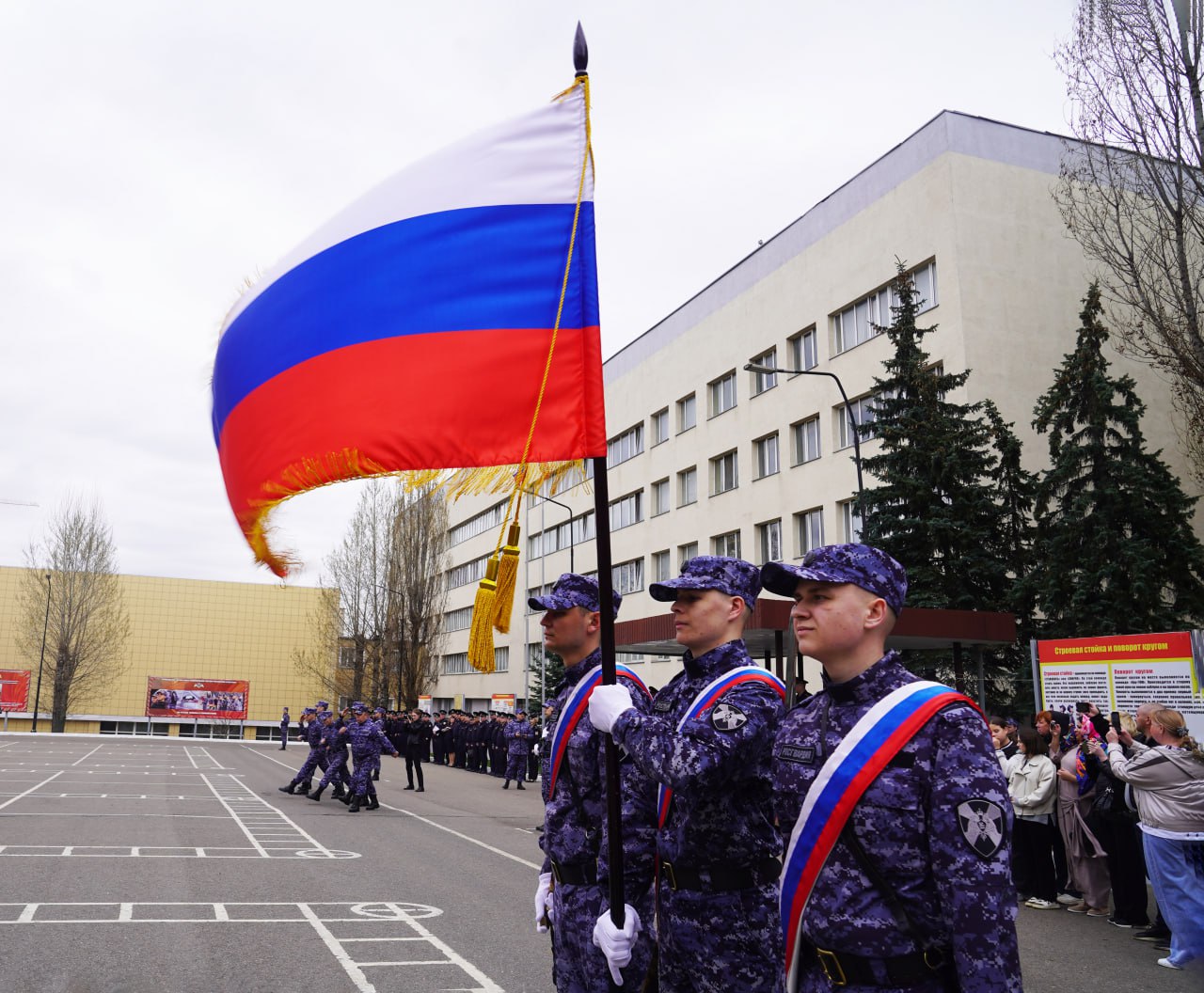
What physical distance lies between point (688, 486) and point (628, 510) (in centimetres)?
523

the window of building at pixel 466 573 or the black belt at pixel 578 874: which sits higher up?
the window of building at pixel 466 573

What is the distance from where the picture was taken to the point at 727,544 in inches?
1452

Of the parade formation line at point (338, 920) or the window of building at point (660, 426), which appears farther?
the window of building at point (660, 426)

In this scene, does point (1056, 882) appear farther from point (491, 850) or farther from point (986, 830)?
point (986, 830)

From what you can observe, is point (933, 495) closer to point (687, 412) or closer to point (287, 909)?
point (287, 909)

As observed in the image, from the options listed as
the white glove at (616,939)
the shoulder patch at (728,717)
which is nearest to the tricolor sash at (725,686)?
the shoulder patch at (728,717)

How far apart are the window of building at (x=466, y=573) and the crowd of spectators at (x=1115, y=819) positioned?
51.5 meters

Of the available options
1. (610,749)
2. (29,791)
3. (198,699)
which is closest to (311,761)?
(29,791)

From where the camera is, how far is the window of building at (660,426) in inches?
1658

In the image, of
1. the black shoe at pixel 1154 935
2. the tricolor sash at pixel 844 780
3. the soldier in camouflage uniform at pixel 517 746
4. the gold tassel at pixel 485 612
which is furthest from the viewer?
the soldier in camouflage uniform at pixel 517 746

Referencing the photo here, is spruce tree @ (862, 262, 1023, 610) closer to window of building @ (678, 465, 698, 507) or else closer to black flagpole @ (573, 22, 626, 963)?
window of building @ (678, 465, 698, 507)

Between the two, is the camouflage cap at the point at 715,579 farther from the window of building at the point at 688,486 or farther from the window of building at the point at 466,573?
the window of building at the point at 466,573

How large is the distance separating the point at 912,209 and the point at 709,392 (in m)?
11.6

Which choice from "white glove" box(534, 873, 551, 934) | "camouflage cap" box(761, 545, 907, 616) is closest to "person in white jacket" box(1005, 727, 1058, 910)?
"white glove" box(534, 873, 551, 934)
